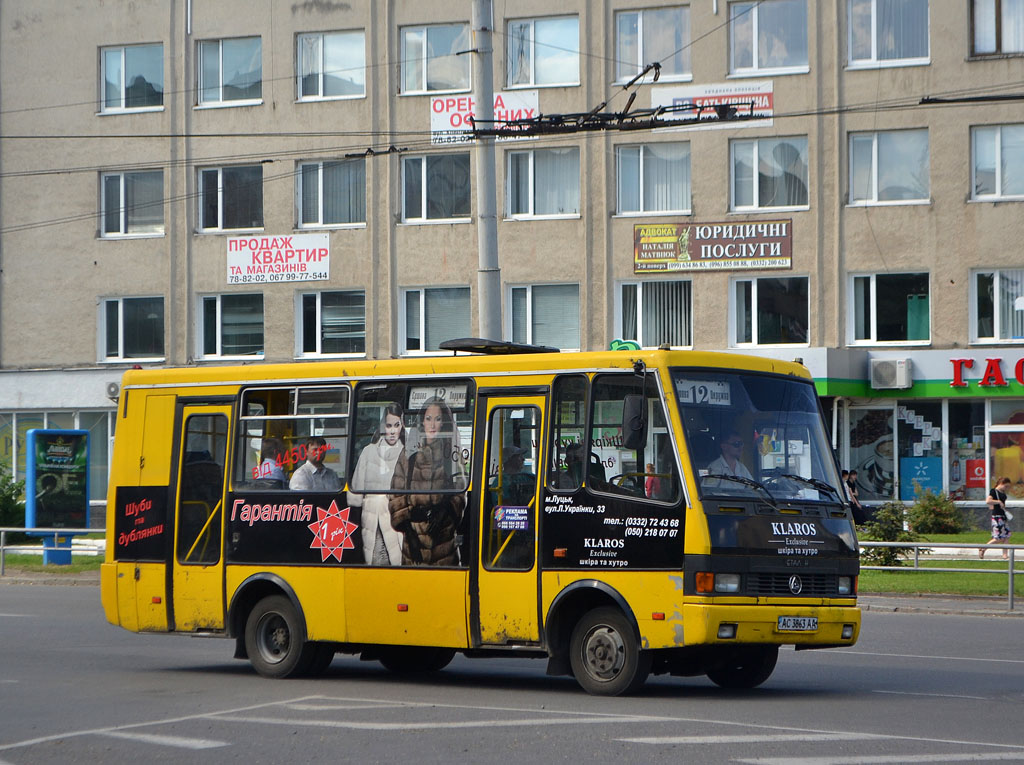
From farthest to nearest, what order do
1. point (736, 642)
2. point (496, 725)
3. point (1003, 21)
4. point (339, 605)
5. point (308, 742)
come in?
point (1003, 21) < point (339, 605) < point (736, 642) < point (496, 725) < point (308, 742)

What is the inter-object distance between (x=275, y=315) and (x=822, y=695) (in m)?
29.9

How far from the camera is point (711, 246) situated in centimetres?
3719

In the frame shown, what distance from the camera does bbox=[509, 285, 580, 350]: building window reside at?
126 feet

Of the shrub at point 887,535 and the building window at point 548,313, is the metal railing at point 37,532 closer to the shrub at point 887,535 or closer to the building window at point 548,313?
the building window at point 548,313

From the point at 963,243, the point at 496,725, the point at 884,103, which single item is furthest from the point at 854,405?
the point at 496,725

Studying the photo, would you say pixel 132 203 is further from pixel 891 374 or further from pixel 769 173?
pixel 891 374

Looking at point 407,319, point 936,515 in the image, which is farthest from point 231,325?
point 936,515

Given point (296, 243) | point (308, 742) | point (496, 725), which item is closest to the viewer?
point (308, 742)

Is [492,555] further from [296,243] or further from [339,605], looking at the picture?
[296,243]

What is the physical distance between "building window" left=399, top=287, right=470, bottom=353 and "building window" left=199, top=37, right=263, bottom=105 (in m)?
6.80

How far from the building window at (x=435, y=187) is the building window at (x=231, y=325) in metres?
4.82

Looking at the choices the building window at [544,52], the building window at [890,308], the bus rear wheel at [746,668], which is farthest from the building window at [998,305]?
the bus rear wheel at [746,668]

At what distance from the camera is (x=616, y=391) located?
11.9 m

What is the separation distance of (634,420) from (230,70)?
31.8m
